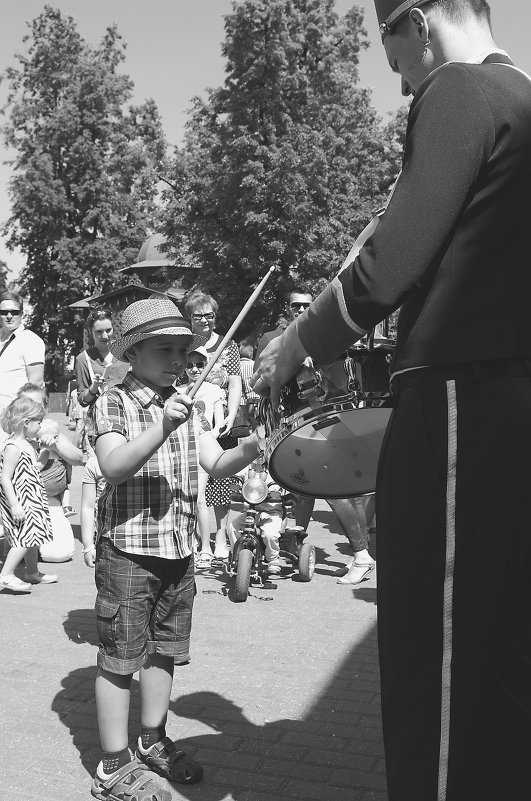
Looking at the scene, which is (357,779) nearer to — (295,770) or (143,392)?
(295,770)

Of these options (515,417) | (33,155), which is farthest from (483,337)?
(33,155)

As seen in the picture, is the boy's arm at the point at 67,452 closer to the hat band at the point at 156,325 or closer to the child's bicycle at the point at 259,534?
the child's bicycle at the point at 259,534

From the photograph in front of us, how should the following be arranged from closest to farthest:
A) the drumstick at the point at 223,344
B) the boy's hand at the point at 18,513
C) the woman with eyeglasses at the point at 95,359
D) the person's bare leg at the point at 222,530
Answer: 1. the drumstick at the point at 223,344
2. the boy's hand at the point at 18,513
3. the person's bare leg at the point at 222,530
4. the woman with eyeglasses at the point at 95,359

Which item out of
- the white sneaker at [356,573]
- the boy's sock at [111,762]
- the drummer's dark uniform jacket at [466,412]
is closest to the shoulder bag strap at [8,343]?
the white sneaker at [356,573]

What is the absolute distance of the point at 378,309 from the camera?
2.08m

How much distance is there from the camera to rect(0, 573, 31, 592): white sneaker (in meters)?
7.03

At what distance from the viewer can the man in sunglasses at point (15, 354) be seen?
8.05 m

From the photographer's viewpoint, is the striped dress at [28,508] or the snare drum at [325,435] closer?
the snare drum at [325,435]

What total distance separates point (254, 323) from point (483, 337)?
2986 cm

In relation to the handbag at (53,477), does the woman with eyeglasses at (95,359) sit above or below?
above

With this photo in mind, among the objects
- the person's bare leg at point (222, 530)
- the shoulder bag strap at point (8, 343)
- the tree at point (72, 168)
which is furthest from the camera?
the tree at point (72, 168)

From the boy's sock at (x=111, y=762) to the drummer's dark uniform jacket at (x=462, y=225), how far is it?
2.22 meters

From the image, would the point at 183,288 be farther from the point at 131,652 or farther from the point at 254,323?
the point at 131,652

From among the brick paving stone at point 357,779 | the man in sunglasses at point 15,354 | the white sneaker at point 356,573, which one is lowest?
the brick paving stone at point 357,779
